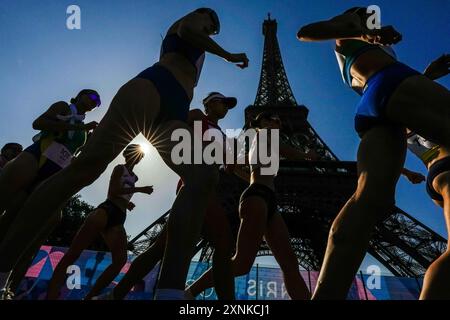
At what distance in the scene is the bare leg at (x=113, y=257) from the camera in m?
4.07

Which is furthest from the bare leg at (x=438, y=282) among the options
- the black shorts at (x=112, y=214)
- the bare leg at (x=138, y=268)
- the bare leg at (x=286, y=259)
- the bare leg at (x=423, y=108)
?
the black shorts at (x=112, y=214)

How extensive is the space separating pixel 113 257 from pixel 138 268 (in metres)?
1.16

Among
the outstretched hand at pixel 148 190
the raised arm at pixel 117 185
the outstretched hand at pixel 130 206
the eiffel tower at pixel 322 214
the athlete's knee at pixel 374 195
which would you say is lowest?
the athlete's knee at pixel 374 195

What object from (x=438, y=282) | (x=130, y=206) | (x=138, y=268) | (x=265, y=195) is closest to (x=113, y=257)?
(x=130, y=206)

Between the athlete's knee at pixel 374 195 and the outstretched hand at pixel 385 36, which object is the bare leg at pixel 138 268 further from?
the outstretched hand at pixel 385 36

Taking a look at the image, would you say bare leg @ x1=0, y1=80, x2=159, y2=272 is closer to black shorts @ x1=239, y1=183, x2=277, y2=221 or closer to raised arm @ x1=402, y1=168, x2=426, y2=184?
Answer: black shorts @ x1=239, y1=183, x2=277, y2=221

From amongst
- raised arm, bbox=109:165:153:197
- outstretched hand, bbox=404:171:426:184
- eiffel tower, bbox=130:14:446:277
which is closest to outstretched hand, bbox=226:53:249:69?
outstretched hand, bbox=404:171:426:184

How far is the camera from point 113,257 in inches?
168

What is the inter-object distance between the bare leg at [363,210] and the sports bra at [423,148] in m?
0.94

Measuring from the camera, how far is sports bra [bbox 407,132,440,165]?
2572mm

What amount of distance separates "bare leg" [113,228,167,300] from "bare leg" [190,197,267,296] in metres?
0.45
